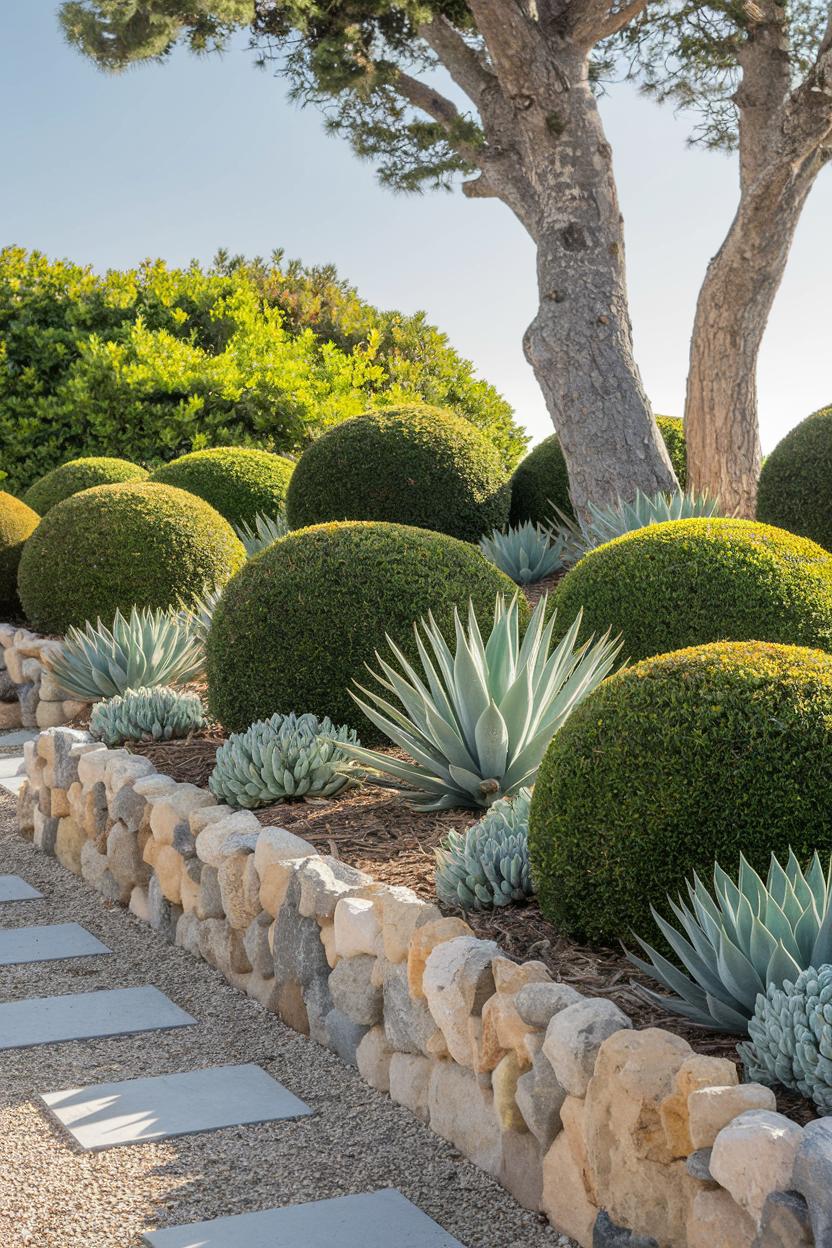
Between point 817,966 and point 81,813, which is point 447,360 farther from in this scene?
point 817,966

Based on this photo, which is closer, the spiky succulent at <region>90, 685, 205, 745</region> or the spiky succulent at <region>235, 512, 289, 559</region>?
the spiky succulent at <region>90, 685, 205, 745</region>

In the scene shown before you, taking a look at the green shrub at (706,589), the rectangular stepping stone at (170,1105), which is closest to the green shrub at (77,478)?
the green shrub at (706,589)

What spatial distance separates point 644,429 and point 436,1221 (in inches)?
302

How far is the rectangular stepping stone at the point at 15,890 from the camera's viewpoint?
5.80 meters

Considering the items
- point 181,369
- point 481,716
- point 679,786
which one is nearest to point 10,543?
point 181,369

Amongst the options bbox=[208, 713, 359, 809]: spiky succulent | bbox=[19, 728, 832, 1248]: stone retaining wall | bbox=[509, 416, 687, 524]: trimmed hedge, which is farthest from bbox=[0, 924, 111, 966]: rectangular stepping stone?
bbox=[509, 416, 687, 524]: trimmed hedge

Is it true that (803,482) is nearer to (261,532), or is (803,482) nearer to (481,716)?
(261,532)

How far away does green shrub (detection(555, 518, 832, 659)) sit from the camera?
5.39m

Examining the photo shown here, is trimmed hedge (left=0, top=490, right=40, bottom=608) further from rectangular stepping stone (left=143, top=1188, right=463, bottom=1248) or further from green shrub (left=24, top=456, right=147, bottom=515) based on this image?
rectangular stepping stone (left=143, top=1188, right=463, bottom=1248)

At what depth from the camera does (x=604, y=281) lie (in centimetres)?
1005

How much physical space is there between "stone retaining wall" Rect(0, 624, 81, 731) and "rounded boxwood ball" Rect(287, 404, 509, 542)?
2044 mm

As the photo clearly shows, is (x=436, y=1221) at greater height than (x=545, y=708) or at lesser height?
lesser

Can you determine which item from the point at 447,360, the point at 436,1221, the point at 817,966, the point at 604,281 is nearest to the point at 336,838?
the point at 436,1221

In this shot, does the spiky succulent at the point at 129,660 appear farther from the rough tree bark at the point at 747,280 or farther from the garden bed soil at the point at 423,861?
the rough tree bark at the point at 747,280
